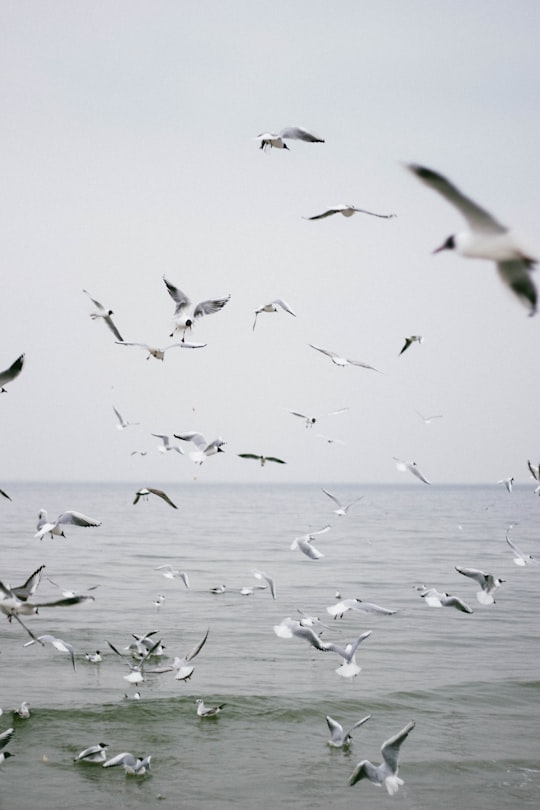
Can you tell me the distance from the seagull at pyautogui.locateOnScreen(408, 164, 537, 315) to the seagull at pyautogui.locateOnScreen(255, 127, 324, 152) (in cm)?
477

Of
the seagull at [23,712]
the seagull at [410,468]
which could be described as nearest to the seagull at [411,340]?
the seagull at [410,468]

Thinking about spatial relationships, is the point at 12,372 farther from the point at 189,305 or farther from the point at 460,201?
the point at 460,201

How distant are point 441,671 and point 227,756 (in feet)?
16.0

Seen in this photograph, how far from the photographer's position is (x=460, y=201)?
14.2 ft

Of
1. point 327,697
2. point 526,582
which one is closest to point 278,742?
point 327,697

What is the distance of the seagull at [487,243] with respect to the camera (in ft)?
13.8

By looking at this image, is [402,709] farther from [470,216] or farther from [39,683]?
[470,216]

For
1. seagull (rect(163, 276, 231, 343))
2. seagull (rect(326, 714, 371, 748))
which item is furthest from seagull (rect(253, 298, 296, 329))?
seagull (rect(326, 714, 371, 748))

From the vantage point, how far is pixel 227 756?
9391 mm

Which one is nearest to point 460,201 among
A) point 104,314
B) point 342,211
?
point 342,211

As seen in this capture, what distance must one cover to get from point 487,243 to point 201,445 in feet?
21.9

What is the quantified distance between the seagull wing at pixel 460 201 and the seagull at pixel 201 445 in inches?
232

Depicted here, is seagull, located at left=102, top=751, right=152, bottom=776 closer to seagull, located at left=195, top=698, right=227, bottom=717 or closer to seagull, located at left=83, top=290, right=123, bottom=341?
seagull, located at left=195, top=698, right=227, bottom=717

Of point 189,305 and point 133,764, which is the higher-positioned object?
point 189,305
